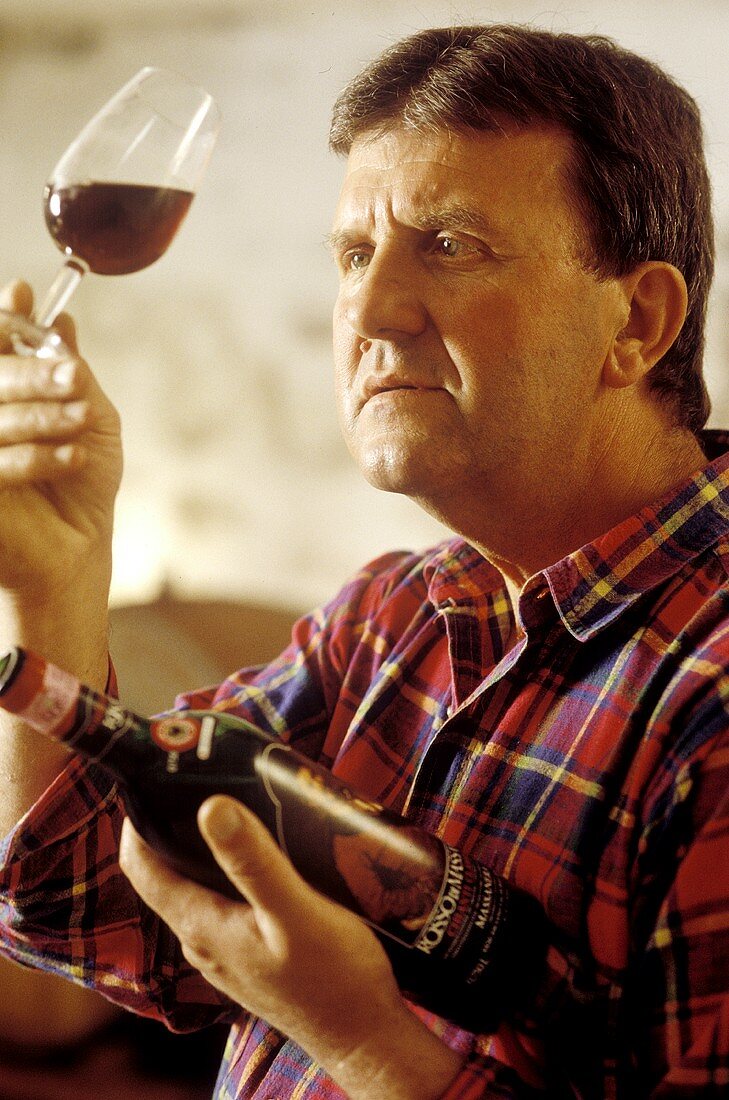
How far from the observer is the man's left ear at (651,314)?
110 cm

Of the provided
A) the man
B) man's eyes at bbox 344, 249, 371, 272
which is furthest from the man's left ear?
man's eyes at bbox 344, 249, 371, 272

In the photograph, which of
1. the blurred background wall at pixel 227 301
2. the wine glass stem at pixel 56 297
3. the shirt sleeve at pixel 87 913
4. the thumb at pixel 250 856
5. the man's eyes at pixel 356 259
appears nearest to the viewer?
the thumb at pixel 250 856

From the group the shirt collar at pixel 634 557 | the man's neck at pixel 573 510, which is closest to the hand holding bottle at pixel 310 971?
the shirt collar at pixel 634 557

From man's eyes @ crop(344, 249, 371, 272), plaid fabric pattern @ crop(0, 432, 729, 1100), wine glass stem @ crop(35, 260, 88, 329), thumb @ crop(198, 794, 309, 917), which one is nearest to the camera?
thumb @ crop(198, 794, 309, 917)

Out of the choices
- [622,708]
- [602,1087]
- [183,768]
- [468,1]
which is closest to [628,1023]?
[602,1087]

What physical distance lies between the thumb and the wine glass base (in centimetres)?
41

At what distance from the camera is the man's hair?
3.45 feet

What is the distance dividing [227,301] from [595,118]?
1941 mm

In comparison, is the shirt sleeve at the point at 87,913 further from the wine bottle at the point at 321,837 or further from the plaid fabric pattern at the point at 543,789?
the wine bottle at the point at 321,837

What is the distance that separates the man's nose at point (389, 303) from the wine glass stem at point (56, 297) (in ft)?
0.90

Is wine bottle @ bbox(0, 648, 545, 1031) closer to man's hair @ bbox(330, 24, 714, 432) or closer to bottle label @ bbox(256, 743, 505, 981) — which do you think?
bottle label @ bbox(256, 743, 505, 981)

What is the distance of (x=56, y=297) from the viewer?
0.89 meters

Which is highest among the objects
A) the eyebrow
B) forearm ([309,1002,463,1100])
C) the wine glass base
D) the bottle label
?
the eyebrow

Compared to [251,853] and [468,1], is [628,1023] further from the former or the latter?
[468,1]
